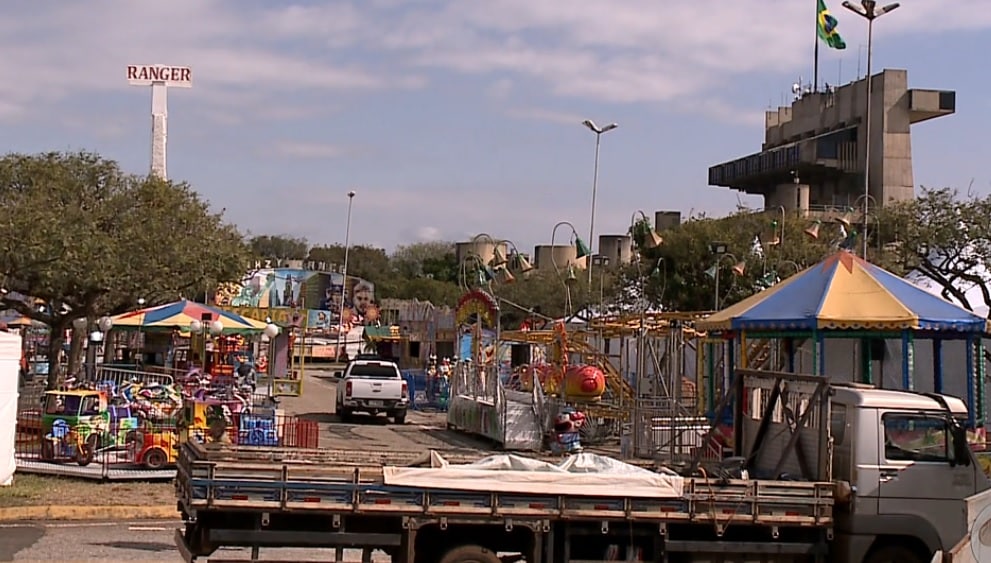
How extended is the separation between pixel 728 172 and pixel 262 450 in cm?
9342

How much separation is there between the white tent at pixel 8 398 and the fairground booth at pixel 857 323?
1235 centimetres

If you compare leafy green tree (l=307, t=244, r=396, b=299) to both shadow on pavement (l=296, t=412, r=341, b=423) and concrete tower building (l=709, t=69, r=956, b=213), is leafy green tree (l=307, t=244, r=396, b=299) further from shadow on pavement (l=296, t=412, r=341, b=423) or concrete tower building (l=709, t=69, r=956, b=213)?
shadow on pavement (l=296, t=412, r=341, b=423)

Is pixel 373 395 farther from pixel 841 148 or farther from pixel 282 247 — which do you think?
pixel 282 247

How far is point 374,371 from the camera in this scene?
112 ft

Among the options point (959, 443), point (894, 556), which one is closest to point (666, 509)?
point (894, 556)

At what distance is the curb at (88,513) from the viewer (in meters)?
16.2

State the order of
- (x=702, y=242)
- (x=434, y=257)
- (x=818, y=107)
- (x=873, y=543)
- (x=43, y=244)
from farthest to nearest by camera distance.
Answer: (x=434, y=257), (x=818, y=107), (x=702, y=242), (x=43, y=244), (x=873, y=543)

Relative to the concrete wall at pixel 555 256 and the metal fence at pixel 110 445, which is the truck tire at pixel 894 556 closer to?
the metal fence at pixel 110 445

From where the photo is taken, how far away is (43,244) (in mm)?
29672

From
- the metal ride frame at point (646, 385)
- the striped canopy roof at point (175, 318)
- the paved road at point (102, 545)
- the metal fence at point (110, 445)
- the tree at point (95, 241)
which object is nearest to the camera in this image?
the paved road at point (102, 545)

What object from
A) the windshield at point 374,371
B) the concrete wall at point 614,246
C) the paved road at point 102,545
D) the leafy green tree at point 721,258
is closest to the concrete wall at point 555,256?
the concrete wall at point 614,246

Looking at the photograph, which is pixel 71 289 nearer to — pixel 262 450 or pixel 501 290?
pixel 262 450

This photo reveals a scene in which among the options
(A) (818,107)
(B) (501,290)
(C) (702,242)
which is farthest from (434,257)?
(C) (702,242)

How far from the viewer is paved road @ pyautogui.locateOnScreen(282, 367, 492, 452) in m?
27.0
